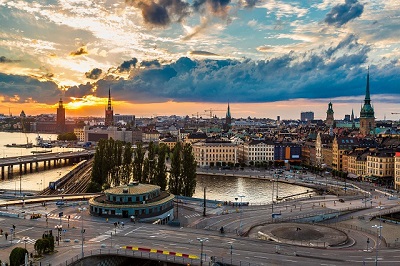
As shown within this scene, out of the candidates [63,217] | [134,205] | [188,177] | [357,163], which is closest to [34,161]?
[188,177]

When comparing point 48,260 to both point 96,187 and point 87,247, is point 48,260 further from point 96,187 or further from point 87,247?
point 96,187

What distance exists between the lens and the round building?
176 ft

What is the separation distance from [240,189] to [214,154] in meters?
45.6

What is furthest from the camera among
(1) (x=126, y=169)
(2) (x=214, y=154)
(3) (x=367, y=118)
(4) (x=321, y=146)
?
(3) (x=367, y=118)

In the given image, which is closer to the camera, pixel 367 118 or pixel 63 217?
pixel 63 217

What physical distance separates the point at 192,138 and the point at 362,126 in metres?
72.4

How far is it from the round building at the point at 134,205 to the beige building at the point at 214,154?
282ft

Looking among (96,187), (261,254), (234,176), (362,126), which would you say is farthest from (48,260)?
(362,126)

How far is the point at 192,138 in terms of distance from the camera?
178250mm

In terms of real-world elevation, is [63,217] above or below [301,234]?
above

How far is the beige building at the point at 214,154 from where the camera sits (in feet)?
473

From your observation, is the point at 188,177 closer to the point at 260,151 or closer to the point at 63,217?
the point at 63,217

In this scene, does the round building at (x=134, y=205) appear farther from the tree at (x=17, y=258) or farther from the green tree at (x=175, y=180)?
the green tree at (x=175, y=180)

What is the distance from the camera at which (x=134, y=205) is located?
5406 cm
